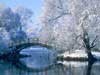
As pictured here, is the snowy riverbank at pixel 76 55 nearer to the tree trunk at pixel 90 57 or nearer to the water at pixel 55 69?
the tree trunk at pixel 90 57

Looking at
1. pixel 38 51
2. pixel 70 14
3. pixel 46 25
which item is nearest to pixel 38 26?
pixel 46 25

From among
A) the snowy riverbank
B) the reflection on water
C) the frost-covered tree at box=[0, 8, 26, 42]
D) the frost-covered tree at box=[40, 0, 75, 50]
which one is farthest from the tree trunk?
the frost-covered tree at box=[0, 8, 26, 42]

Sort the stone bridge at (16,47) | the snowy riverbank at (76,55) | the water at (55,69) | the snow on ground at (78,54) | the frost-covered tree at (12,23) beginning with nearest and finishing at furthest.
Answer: the water at (55,69) < the snow on ground at (78,54) < the snowy riverbank at (76,55) < the stone bridge at (16,47) < the frost-covered tree at (12,23)

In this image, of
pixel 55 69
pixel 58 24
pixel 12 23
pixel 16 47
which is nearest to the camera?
pixel 55 69

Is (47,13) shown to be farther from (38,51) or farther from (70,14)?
(38,51)

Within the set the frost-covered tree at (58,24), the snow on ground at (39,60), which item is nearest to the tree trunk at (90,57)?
the frost-covered tree at (58,24)

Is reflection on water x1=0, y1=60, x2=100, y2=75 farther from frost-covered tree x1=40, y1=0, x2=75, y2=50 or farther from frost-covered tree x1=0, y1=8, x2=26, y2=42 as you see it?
frost-covered tree x1=0, y1=8, x2=26, y2=42

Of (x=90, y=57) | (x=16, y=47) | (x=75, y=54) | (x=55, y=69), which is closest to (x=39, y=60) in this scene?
(x=16, y=47)

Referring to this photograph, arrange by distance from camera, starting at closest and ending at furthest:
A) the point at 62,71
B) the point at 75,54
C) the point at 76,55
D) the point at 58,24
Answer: the point at 62,71 → the point at 58,24 → the point at 75,54 → the point at 76,55

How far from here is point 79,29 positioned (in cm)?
4250

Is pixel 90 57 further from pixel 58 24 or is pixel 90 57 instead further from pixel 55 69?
pixel 55 69

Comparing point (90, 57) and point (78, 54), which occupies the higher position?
point (78, 54)

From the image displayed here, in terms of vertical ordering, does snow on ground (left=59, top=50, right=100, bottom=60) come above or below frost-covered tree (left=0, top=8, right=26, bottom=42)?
below

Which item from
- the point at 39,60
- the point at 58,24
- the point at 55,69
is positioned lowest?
the point at 39,60
